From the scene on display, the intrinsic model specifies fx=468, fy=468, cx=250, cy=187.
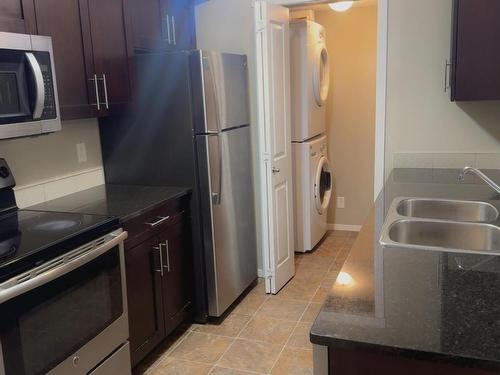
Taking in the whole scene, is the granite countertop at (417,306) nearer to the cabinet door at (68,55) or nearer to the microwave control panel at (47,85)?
the microwave control panel at (47,85)

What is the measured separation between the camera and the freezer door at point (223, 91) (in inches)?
106

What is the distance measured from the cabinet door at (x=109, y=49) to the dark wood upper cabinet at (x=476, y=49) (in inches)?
67.9

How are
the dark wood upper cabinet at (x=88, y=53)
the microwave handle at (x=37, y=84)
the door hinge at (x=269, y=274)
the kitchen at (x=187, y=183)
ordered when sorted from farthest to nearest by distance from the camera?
the door hinge at (x=269, y=274) → the dark wood upper cabinet at (x=88, y=53) → the microwave handle at (x=37, y=84) → the kitchen at (x=187, y=183)

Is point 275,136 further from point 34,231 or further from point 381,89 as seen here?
point 34,231

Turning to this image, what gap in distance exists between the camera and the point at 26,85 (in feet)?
6.28

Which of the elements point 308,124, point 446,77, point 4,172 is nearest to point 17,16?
point 4,172

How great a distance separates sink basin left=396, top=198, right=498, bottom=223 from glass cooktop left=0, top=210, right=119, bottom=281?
134 cm

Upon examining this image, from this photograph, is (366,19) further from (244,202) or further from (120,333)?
(120,333)

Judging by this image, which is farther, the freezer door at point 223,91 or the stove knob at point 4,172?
the freezer door at point 223,91

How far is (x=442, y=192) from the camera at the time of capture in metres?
2.34

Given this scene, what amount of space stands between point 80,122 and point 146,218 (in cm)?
82

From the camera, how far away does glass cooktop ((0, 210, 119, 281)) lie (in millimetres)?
1633

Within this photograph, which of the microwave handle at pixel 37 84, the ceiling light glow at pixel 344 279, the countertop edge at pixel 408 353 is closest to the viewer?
the countertop edge at pixel 408 353

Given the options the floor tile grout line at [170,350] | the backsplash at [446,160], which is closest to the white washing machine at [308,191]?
the backsplash at [446,160]
